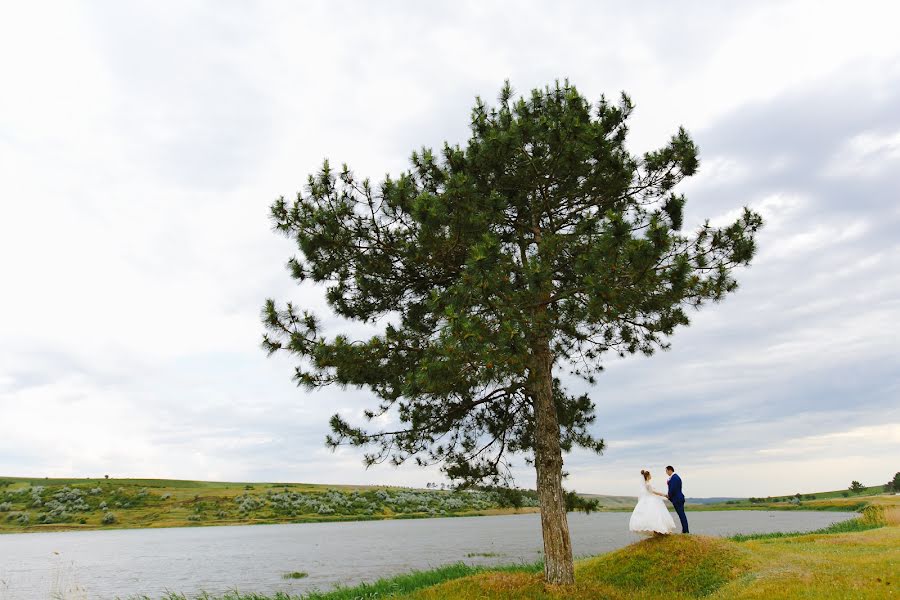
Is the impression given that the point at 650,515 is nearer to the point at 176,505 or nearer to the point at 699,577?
the point at 699,577

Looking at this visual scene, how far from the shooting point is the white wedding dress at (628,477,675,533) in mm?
17531

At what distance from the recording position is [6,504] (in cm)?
9644

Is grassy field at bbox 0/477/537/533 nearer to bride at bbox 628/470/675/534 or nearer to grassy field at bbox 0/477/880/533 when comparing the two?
grassy field at bbox 0/477/880/533

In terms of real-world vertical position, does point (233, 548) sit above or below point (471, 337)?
below

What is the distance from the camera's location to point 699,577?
15086 mm

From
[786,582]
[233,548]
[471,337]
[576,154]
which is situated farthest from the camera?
[233,548]

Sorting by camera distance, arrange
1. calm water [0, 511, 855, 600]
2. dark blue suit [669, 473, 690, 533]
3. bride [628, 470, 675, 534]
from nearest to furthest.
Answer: bride [628, 470, 675, 534]
dark blue suit [669, 473, 690, 533]
calm water [0, 511, 855, 600]

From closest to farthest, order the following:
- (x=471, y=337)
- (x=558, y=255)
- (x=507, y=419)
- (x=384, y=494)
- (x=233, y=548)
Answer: (x=471, y=337) → (x=558, y=255) → (x=507, y=419) → (x=233, y=548) → (x=384, y=494)

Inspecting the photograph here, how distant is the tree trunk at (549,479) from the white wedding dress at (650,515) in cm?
422

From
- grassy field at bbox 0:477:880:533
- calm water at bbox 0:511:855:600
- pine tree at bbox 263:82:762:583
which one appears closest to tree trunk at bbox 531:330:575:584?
pine tree at bbox 263:82:762:583

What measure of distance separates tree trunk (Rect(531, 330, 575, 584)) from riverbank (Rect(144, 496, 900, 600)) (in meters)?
0.56

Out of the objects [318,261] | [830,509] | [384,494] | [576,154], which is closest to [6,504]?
[384,494]

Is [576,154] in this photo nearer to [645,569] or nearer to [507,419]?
[507,419]

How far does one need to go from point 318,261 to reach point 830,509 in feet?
297
